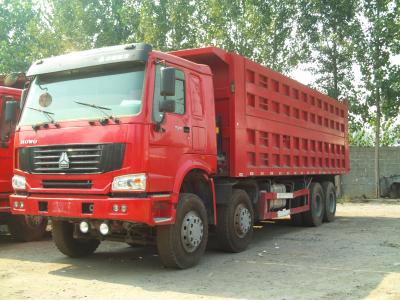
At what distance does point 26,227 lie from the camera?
909 centimetres

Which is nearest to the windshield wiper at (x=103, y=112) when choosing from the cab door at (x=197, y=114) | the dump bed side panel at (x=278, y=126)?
the cab door at (x=197, y=114)

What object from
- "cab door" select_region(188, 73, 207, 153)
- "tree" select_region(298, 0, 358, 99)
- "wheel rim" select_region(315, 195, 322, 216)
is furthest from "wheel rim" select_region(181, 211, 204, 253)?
"tree" select_region(298, 0, 358, 99)

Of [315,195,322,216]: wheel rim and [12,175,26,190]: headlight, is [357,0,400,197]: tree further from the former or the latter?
[12,175,26,190]: headlight

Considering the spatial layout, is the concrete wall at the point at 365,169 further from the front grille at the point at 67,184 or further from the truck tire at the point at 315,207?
the front grille at the point at 67,184

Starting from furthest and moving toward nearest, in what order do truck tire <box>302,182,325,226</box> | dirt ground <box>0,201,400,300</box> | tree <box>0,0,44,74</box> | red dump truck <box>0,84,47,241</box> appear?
tree <box>0,0,44,74</box> → truck tire <box>302,182,325,226</box> → red dump truck <box>0,84,47,241</box> → dirt ground <box>0,201,400,300</box>

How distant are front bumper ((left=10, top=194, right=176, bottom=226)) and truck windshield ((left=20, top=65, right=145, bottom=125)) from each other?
1016 mm

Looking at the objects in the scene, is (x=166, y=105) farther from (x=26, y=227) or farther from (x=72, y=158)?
(x=26, y=227)

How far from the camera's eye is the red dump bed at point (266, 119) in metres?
7.94

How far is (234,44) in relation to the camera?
1966 centimetres

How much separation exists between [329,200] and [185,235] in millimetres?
7085

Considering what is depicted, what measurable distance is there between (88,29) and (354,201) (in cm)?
1445

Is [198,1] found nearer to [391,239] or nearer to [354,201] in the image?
[354,201]

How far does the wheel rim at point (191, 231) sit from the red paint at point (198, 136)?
1.45 feet

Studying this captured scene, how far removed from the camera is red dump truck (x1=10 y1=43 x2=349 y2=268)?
19.4ft
